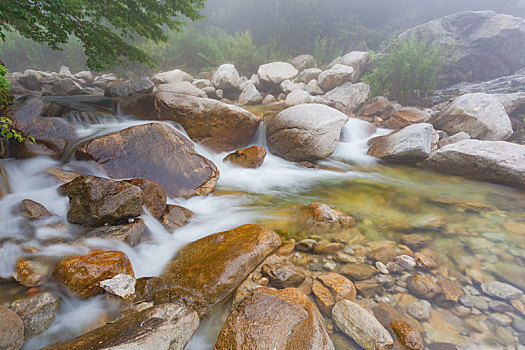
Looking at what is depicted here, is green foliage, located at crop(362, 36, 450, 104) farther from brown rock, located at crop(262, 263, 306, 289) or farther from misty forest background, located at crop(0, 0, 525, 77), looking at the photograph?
brown rock, located at crop(262, 263, 306, 289)

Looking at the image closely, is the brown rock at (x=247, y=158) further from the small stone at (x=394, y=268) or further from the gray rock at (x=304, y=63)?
the gray rock at (x=304, y=63)

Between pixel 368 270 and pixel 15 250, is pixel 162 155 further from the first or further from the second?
pixel 368 270

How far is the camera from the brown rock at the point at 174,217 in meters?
2.95

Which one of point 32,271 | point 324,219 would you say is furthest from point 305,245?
point 32,271

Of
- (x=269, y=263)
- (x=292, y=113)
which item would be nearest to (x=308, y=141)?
(x=292, y=113)

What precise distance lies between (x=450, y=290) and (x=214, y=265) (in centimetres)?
228

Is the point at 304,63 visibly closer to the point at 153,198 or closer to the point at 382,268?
the point at 153,198

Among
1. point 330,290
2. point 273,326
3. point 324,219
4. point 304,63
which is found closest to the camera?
point 273,326

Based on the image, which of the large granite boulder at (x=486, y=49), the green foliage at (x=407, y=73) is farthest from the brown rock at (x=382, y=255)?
the large granite boulder at (x=486, y=49)

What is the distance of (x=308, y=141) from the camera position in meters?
5.54

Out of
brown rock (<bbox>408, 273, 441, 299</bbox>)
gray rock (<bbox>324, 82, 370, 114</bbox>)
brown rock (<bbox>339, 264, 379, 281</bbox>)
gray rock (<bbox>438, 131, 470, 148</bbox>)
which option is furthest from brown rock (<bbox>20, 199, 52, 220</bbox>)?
gray rock (<bbox>324, 82, 370, 114</bbox>)

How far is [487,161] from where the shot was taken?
460 cm

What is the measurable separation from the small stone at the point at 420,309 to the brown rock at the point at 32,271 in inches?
122

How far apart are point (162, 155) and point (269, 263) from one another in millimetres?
2575
